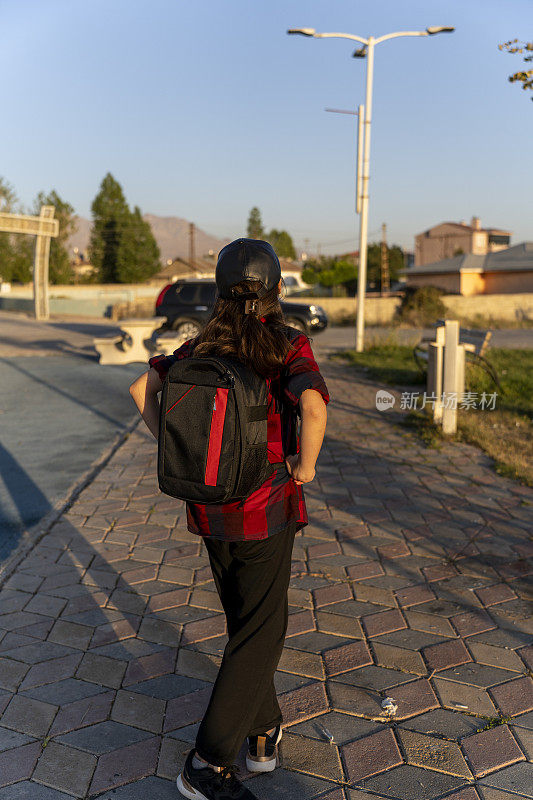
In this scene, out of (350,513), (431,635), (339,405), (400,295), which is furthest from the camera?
(400,295)

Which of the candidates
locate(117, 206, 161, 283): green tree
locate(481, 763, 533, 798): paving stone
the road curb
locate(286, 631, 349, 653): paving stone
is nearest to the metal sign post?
the road curb

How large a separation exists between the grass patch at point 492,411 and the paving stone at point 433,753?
3.72 metres

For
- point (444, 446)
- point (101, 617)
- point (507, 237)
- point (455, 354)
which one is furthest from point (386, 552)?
point (507, 237)

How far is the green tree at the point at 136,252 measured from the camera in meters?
68.9

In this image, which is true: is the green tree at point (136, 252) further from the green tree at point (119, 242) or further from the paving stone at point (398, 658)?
the paving stone at point (398, 658)

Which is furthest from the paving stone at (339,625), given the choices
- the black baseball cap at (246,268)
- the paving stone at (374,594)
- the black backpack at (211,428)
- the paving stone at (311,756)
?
the black baseball cap at (246,268)

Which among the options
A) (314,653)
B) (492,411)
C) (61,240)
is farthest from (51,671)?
(61,240)

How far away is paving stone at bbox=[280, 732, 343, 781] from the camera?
245cm

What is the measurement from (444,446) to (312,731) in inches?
197

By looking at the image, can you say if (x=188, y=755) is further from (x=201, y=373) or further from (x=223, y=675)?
(x=201, y=373)

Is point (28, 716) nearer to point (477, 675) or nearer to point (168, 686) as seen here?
point (168, 686)

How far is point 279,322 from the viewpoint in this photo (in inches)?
85.9

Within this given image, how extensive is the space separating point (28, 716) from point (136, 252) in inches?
2736

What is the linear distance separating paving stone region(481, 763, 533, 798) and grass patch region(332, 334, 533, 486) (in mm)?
3780
